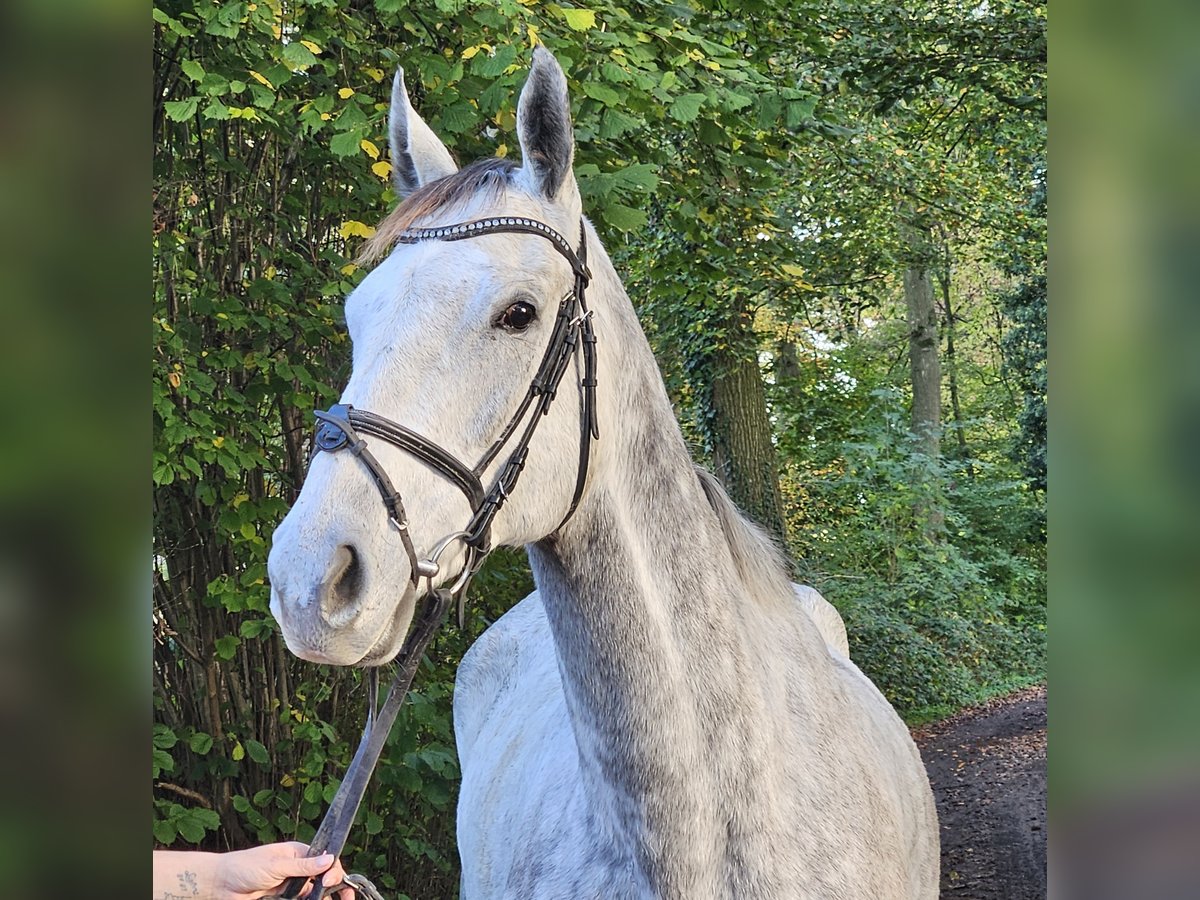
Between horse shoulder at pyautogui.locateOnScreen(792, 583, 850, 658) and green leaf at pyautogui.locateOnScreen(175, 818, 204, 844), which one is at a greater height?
horse shoulder at pyautogui.locateOnScreen(792, 583, 850, 658)

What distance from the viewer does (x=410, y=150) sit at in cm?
191

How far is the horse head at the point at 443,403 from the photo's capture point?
129 centimetres

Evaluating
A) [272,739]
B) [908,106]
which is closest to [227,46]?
[272,739]

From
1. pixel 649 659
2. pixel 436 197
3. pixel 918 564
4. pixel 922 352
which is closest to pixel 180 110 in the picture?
pixel 436 197

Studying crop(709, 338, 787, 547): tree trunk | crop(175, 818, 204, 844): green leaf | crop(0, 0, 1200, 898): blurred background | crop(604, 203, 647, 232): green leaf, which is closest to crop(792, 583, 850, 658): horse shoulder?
crop(604, 203, 647, 232): green leaf

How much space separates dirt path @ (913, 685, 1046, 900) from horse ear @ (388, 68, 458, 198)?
520cm

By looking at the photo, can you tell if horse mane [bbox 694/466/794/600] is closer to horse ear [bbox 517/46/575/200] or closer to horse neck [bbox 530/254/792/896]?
horse neck [bbox 530/254/792/896]

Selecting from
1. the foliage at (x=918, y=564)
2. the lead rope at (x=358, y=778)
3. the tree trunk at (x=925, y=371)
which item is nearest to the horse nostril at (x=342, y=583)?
the lead rope at (x=358, y=778)

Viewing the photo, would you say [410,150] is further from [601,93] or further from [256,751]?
[256,751]

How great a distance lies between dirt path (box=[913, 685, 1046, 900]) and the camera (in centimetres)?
578

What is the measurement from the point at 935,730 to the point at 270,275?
19.5 ft

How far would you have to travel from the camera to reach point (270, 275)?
12.6 ft
